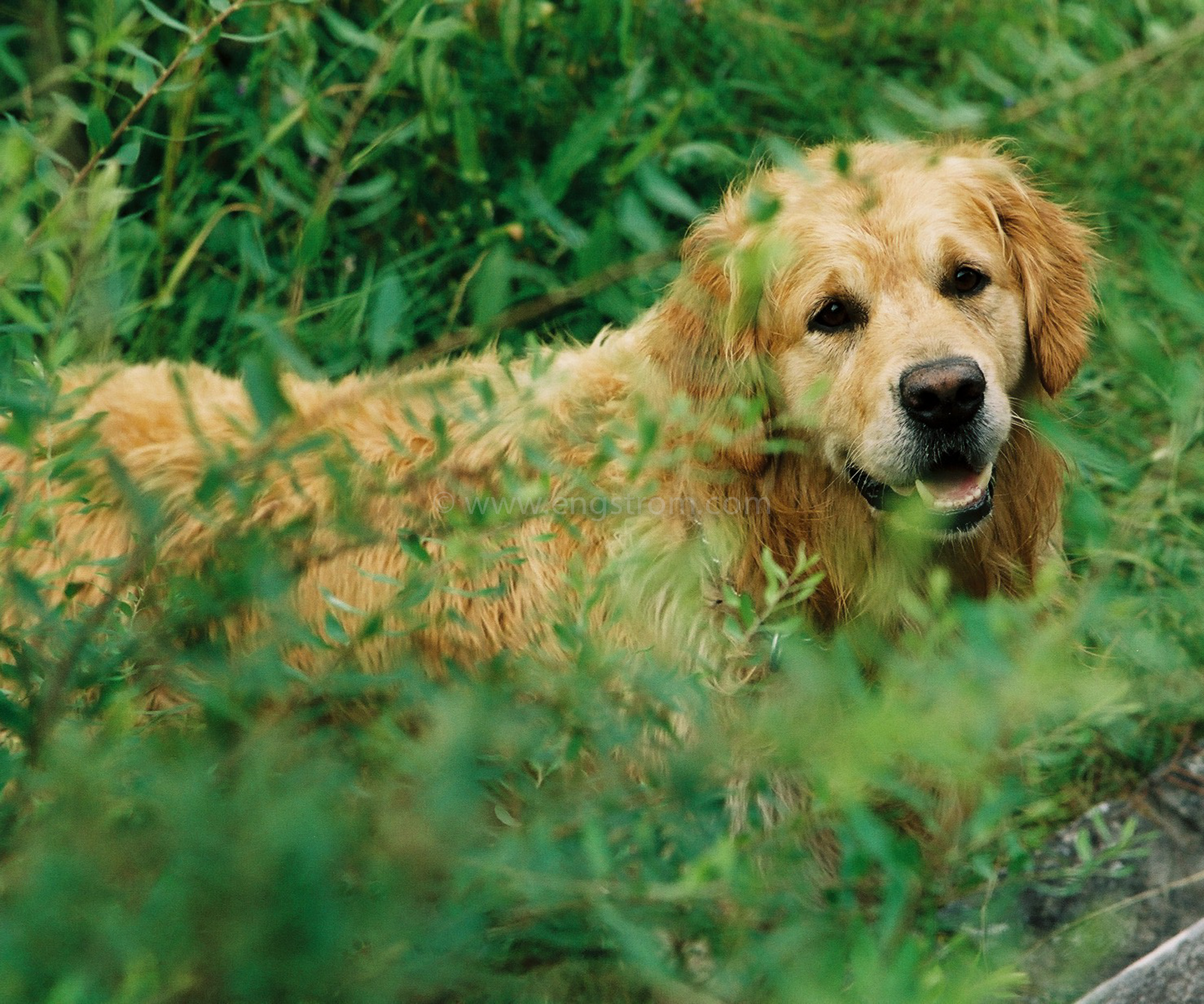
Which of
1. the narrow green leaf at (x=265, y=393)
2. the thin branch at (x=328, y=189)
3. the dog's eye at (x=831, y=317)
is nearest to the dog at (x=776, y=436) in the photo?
the dog's eye at (x=831, y=317)

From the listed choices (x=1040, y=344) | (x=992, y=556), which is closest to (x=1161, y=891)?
(x=992, y=556)

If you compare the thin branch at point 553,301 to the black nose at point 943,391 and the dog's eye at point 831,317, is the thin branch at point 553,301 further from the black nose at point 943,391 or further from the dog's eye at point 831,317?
the dog's eye at point 831,317

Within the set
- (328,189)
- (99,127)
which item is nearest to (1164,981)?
(328,189)

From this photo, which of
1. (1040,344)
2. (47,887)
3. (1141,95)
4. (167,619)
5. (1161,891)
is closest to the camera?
(47,887)

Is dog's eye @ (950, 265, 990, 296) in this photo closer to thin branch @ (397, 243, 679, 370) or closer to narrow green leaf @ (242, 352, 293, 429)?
thin branch @ (397, 243, 679, 370)

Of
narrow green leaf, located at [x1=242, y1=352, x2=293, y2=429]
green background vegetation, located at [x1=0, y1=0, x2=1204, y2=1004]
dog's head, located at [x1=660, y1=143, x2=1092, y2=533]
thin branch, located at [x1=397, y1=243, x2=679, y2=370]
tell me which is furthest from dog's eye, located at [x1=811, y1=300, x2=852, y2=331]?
narrow green leaf, located at [x1=242, y1=352, x2=293, y2=429]

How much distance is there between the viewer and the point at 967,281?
2.54 m

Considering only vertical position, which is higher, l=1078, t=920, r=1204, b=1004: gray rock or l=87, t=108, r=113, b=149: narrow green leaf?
l=87, t=108, r=113, b=149: narrow green leaf

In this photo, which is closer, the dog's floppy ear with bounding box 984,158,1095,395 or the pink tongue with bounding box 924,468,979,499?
the pink tongue with bounding box 924,468,979,499

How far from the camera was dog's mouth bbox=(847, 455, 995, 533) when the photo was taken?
239 centimetres

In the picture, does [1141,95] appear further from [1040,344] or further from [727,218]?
[727,218]

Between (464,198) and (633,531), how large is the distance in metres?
1.59

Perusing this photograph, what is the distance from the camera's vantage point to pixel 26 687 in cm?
115

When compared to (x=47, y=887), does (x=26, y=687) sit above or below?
below
